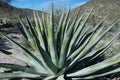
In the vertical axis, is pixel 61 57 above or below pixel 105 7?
above

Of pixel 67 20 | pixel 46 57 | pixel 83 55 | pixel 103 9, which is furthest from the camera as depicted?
pixel 103 9

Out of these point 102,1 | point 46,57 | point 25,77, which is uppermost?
point 46,57

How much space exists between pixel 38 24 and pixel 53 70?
35.4 inches

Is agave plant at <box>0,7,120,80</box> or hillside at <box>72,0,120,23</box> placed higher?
agave plant at <box>0,7,120,80</box>

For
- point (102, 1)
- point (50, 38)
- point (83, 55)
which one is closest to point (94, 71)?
point (83, 55)

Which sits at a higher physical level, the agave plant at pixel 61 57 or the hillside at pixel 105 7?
the agave plant at pixel 61 57

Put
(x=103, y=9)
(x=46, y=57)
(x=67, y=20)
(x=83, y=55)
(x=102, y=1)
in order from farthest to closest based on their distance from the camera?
1. (x=102, y=1)
2. (x=103, y=9)
3. (x=67, y=20)
4. (x=83, y=55)
5. (x=46, y=57)

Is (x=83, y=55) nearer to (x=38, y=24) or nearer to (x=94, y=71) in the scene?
(x=94, y=71)

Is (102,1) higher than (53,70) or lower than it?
lower

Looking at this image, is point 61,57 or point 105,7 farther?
point 105,7

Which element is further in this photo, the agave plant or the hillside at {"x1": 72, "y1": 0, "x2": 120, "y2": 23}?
the hillside at {"x1": 72, "y1": 0, "x2": 120, "y2": 23}

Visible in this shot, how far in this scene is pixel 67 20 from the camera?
642 cm

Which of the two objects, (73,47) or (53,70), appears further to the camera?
(73,47)

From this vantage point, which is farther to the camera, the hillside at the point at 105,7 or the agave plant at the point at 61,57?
the hillside at the point at 105,7
